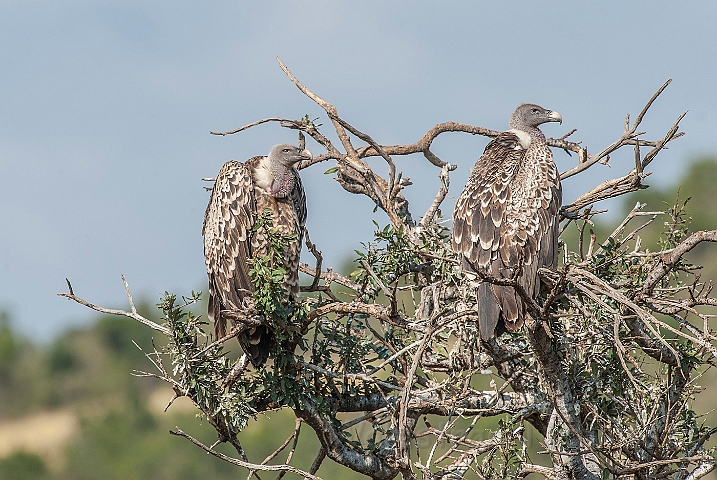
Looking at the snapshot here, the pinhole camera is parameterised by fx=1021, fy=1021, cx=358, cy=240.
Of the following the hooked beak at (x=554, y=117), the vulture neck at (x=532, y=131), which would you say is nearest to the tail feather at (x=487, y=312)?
the vulture neck at (x=532, y=131)

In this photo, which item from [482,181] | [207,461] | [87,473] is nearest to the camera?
[482,181]

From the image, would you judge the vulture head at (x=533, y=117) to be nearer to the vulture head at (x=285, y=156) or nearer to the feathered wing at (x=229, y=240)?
the vulture head at (x=285, y=156)

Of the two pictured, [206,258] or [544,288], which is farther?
[206,258]

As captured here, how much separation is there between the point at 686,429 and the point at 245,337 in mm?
3005

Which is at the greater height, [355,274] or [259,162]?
[259,162]

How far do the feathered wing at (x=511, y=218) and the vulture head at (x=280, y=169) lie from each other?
1.38m

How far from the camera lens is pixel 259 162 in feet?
26.1

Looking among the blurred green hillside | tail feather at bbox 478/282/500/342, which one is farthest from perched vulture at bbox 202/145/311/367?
the blurred green hillside

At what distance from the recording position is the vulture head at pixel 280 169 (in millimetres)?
7789

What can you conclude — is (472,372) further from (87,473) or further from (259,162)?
(87,473)

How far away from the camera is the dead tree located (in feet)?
20.8

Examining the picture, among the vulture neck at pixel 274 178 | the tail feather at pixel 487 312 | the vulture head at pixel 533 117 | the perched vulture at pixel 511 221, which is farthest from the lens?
the vulture head at pixel 533 117

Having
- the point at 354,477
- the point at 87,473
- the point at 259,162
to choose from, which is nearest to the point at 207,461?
the point at 87,473

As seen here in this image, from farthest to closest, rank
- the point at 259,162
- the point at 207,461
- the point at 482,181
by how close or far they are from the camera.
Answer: the point at 207,461
the point at 259,162
the point at 482,181
